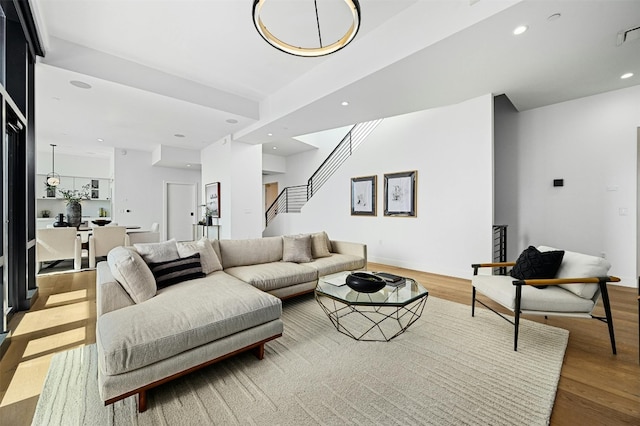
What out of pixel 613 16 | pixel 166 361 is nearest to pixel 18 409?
pixel 166 361

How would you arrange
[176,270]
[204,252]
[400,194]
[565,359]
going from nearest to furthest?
[565,359] → [176,270] → [204,252] → [400,194]

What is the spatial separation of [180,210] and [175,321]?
322 inches

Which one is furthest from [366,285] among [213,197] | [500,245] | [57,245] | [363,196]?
[213,197]

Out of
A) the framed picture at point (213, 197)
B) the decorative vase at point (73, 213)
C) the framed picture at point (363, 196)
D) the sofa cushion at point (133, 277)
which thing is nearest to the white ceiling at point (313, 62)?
the framed picture at point (363, 196)

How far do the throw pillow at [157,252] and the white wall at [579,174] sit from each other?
17.8 feet

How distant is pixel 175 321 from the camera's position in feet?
5.47

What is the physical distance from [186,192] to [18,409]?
27.3ft

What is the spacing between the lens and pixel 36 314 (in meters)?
2.87

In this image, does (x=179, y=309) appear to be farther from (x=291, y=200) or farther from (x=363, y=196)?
(x=291, y=200)

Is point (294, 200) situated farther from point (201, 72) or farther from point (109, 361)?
point (109, 361)

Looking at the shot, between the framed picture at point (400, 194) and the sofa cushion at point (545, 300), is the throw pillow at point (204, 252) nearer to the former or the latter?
the sofa cushion at point (545, 300)

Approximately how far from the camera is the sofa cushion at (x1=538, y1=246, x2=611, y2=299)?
2188mm

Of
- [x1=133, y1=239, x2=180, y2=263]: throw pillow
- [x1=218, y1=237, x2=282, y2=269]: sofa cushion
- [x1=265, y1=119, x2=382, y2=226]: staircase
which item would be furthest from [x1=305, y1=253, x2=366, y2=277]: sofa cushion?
[x1=265, y1=119, x2=382, y2=226]: staircase

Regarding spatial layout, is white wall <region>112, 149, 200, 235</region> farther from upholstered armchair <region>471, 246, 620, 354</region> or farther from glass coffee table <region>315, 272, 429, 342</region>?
upholstered armchair <region>471, 246, 620, 354</region>
